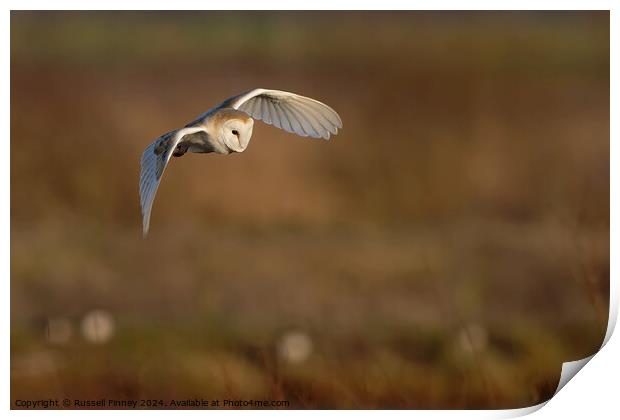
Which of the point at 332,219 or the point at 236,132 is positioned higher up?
the point at 236,132

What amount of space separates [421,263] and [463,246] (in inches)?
3.7

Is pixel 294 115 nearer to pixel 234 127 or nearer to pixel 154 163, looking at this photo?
pixel 234 127

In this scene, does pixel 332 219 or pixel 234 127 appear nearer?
pixel 234 127

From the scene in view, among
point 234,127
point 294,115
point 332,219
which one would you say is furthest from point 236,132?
point 332,219

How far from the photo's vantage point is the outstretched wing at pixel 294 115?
2.24 meters

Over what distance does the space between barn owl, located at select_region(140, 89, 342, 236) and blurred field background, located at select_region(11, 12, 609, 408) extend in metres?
0.04

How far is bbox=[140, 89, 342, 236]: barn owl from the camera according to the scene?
81.2 inches

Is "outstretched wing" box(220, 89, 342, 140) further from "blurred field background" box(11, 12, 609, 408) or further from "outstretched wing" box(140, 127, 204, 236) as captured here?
"outstretched wing" box(140, 127, 204, 236)

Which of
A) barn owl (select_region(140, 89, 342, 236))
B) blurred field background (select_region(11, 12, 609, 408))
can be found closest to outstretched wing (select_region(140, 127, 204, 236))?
barn owl (select_region(140, 89, 342, 236))

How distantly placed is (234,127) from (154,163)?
0.59ft

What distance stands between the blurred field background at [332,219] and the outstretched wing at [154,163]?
0.45 ft

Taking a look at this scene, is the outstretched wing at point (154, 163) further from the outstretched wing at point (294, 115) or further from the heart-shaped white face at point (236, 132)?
the outstretched wing at point (294, 115)

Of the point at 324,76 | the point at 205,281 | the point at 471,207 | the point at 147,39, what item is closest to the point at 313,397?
the point at 205,281

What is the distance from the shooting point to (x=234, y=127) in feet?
7.05
